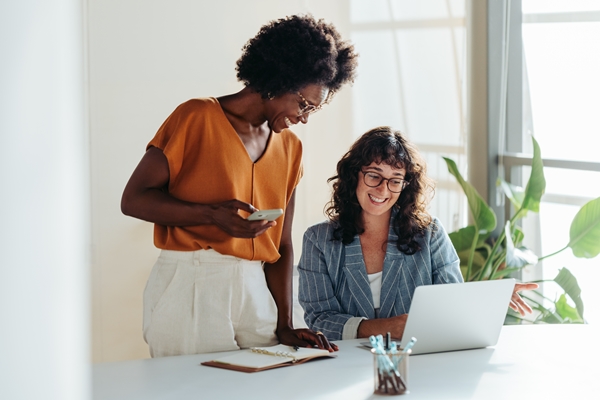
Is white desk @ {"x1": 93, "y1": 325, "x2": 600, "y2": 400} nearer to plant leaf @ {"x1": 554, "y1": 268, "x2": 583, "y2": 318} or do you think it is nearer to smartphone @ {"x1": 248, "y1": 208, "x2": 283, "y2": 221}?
smartphone @ {"x1": 248, "y1": 208, "x2": 283, "y2": 221}

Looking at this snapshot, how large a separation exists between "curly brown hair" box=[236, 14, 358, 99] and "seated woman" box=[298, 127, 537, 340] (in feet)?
1.48

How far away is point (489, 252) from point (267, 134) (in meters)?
2.52

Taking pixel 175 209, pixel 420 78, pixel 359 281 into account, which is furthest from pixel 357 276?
pixel 420 78

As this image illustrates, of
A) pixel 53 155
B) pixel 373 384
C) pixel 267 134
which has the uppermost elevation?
pixel 267 134

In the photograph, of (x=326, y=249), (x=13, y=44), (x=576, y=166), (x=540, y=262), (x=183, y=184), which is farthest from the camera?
(x=540, y=262)

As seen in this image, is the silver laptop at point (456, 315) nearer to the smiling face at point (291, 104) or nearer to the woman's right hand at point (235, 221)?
the woman's right hand at point (235, 221)

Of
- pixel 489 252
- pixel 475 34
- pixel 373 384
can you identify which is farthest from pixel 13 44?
pixel 475 34

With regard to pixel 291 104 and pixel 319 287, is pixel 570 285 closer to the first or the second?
pixel 319 287

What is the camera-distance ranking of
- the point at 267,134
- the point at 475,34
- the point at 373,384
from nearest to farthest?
the point at 373,384, the point at 267,134, the point at 475,34

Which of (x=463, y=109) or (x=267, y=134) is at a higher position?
(x=463, y=109)

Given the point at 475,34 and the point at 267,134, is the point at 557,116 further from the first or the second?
the point at 267,134

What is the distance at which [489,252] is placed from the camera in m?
4.12

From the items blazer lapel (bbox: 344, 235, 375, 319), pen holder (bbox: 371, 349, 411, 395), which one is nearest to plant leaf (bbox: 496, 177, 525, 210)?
blazer lapel (bbox: 344, 235, 375, 319)

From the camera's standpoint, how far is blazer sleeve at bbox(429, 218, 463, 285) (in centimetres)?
227
